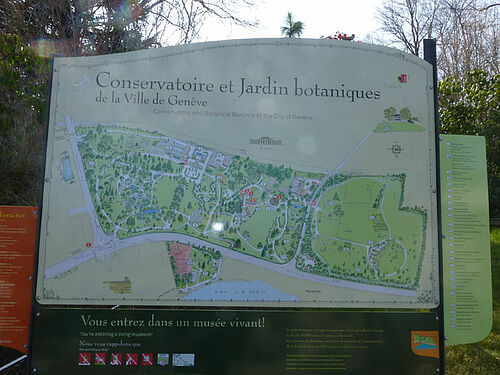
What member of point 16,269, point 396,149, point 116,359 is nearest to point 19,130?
point 16,269

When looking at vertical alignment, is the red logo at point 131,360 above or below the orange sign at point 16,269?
below

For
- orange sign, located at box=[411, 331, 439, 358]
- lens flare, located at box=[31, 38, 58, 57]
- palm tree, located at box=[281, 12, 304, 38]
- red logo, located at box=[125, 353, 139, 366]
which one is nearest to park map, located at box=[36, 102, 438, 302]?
orange sign, located at box=[411, 331, 439, 358]

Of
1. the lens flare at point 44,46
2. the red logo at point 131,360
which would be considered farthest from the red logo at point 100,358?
the lens flare at point 44,46

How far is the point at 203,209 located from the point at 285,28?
2849cm

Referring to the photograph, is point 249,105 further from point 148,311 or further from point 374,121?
point 148,311

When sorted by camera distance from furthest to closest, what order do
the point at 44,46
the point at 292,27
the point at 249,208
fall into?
the point at 292,27
the point at 44,46
the point at 249,208

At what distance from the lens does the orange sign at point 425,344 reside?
287 centimetres

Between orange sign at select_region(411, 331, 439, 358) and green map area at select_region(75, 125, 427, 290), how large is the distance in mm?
371

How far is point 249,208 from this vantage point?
287 cm

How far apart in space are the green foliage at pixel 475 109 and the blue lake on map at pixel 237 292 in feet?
16.7

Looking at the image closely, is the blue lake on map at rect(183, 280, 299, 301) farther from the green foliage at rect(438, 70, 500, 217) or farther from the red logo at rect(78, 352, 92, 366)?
the green foliage at rect(438, 70, 500, 217)

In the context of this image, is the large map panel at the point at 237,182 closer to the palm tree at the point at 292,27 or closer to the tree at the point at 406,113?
the tree at the point at 406,113

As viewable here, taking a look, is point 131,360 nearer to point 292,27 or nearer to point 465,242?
point 465,242

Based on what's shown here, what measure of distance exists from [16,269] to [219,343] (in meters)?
1.66
